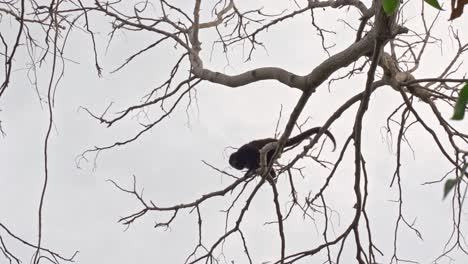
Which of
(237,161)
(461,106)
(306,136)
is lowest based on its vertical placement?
(461,106)

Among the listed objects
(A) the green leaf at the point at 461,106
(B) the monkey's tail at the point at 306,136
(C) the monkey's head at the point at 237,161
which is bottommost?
(A) the green leaf at the point at 461,106

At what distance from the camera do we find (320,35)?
419 centimetres

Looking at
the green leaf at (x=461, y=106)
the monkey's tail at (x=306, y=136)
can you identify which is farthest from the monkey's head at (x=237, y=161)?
the green leaf at (x=461, y=106)

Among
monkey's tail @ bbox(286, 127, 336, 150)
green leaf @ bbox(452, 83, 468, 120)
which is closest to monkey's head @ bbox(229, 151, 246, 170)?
monkey's tail @ bbox(286, 127, 336, 150)

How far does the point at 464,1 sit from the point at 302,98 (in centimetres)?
192

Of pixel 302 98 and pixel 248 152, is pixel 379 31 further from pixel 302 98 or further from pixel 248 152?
pixel 248 152

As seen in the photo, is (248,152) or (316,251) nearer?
(316,251)

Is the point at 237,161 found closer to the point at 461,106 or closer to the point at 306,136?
the point at 306,136

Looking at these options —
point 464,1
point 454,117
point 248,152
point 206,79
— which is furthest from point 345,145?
point 248,152

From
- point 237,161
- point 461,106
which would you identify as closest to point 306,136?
point 237,161

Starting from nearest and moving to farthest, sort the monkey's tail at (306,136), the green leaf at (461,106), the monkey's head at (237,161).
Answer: the green leaf at (461,106), the monkey's tail at (306,136), the monkey's head at (237,161)

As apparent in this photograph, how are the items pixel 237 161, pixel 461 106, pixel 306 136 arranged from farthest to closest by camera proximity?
pixel 237 161 < pixel 306 136 < pixel 461 106

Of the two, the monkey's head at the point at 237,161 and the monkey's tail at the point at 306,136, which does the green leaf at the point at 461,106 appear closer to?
the monkey's tail at the point at 306,136

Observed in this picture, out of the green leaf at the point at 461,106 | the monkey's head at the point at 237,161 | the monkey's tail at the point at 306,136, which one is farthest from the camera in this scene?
the monkey's head at the point at 237,161
